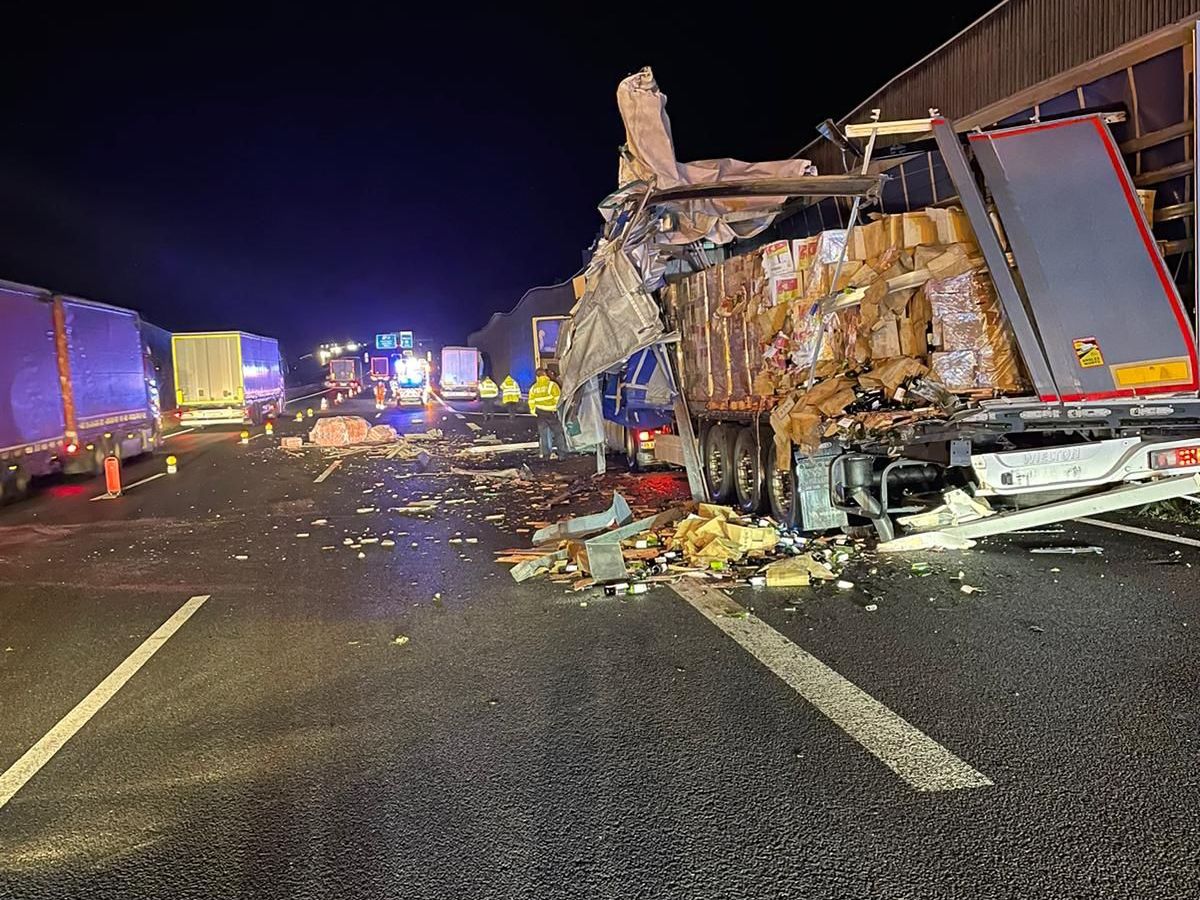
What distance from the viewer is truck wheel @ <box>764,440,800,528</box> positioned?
8398mm

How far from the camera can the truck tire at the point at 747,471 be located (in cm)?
948

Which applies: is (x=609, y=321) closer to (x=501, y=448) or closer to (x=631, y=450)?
(x=631, y=450)

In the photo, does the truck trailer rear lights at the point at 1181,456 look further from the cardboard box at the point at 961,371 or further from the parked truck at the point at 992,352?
the cardboard box at the point at 961,371

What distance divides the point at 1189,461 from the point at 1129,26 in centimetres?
772

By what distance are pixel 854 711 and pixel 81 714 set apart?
4.20 m

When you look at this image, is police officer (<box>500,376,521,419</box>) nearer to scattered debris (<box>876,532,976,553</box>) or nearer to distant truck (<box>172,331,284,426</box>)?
distant truck (<box>172,331,284,426</box>)

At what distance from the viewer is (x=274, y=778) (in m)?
3.95

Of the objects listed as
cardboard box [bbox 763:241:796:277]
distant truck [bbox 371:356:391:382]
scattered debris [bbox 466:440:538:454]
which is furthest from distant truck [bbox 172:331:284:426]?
distant truck [bbox 371:356:391:382]

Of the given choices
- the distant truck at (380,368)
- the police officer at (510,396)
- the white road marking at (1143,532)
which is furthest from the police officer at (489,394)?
the white road marking at (1143,532)

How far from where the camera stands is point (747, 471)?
993 centimetres

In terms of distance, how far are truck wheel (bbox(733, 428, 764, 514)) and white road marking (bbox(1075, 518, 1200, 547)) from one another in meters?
3.23

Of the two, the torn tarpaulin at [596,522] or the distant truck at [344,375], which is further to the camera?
the distant truck at [344,375]

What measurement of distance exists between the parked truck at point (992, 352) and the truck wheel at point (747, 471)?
106 cm

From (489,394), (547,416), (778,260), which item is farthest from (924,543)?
(489,394)
